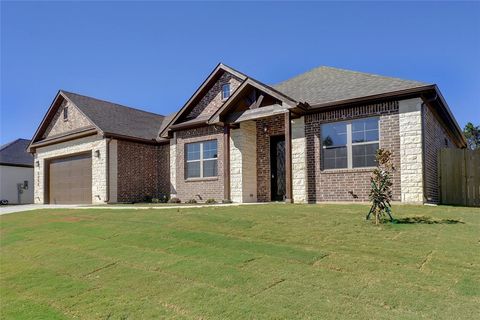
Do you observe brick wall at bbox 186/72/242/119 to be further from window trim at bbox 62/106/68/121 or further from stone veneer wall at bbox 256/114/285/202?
window trim at bbox 62/106/68/121

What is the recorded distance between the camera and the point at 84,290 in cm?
530

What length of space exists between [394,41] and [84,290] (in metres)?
12.6

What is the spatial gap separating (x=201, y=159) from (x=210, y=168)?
70cm

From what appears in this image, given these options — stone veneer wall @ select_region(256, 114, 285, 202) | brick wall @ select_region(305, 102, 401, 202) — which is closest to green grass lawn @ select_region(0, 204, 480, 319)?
brick wall @ select_region(305, 102, 401, 202)

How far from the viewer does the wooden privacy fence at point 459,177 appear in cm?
1262

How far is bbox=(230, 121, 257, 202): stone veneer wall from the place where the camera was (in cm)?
1495

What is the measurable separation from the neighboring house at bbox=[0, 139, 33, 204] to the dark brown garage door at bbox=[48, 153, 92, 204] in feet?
25.5

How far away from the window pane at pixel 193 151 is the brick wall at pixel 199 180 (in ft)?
0.71

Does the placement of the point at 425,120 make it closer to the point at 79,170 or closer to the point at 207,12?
the point at 207,12

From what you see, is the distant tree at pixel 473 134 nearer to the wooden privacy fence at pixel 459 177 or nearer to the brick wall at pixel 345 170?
the wooden privacy fence at pixel 459 177

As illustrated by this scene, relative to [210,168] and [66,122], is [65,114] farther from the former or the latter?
[210,168]

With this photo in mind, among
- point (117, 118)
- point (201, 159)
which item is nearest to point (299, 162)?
point (201, 159)

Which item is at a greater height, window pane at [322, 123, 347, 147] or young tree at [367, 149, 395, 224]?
window pane at [322, 123, 347, 147]

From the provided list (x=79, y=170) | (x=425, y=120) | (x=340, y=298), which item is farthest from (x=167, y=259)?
(x=79, y=170)
